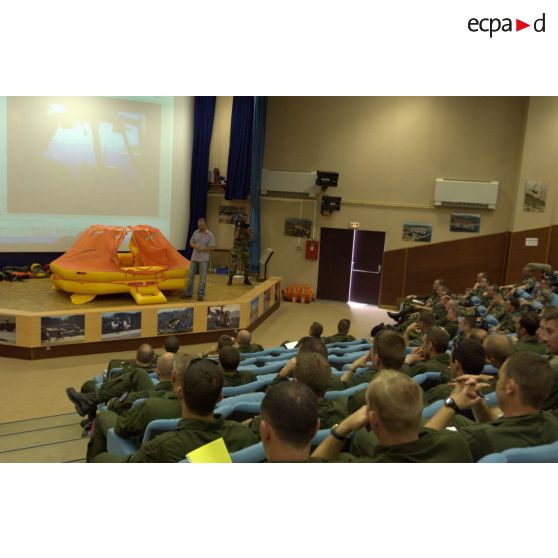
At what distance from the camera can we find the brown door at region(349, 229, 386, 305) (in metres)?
11.7

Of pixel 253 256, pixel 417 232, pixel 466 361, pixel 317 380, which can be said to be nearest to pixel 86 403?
pixel 317 380

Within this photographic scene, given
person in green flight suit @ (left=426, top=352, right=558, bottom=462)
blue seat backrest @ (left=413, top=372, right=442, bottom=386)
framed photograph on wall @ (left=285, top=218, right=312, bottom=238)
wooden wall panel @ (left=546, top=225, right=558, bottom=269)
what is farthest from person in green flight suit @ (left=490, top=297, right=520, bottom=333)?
framed photograph on wall @ (left=285, top=218, right=312, bottom=238)

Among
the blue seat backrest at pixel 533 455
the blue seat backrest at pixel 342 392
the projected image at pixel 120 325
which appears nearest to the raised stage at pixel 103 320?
the projected image at pixel 120 325

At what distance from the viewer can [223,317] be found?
830 cm

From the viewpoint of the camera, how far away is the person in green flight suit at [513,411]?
6.63 feet

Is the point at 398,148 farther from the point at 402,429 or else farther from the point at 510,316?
the point at 402,429

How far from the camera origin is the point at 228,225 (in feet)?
39.5

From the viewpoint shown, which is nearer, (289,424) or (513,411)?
(289,424)

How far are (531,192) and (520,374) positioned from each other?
379 inches

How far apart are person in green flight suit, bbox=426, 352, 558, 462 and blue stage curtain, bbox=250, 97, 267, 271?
381 inches

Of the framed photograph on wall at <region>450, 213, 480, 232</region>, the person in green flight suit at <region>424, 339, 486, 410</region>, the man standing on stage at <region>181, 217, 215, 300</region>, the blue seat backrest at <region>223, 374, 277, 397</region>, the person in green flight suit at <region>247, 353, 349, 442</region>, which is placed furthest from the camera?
the framed photograph on wall at <region>450, 213, 480, 232</region>

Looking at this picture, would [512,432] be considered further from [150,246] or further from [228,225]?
[228,225]

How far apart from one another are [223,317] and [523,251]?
6443mm

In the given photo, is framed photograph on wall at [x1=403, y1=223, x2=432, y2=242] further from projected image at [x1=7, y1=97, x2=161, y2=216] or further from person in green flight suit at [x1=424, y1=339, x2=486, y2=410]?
person in green flight suit at [x1=424, y1=339, x2=486, y2=410]
